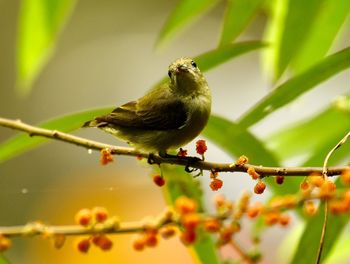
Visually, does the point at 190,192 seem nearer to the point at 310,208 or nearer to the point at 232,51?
the point at 232,51

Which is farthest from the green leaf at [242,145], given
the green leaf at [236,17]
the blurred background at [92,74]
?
the blurred background at [92,74]

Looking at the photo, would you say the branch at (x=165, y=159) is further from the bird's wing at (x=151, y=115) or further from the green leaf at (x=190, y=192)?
the bird's wing at (x=151, y=115)

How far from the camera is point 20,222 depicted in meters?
5.71

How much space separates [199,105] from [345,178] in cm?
106

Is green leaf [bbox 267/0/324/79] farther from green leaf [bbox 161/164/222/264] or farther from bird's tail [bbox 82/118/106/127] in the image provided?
bird's tail [bbox 82/118/106/127]

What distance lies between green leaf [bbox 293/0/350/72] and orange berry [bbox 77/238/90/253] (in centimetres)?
84

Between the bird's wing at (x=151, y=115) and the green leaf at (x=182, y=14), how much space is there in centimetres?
29

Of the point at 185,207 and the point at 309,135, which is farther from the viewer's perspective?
the point at 309,135

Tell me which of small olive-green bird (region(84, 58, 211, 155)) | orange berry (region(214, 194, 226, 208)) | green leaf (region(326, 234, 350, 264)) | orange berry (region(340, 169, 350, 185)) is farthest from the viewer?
green leaf (region(326, 234, 350, 264))

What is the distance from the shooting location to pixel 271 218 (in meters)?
1.49

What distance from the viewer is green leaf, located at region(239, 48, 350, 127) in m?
1.64

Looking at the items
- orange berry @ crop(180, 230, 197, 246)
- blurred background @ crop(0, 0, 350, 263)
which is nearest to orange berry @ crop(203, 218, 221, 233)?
orange berry @ crop(180, 230, 197, 246)

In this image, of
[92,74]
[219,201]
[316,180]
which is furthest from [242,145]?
[92,74]

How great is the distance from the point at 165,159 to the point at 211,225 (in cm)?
38
